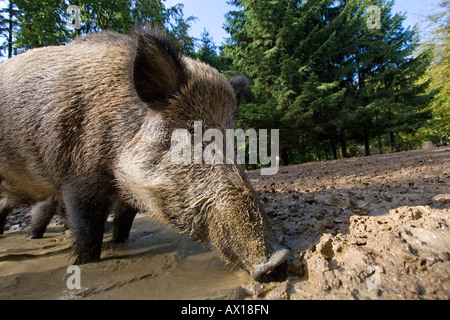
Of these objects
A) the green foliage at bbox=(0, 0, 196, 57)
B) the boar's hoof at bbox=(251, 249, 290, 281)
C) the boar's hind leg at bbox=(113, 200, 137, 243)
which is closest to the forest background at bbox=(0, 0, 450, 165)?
the green foliage at bbox=(0, 0, 196, 57)

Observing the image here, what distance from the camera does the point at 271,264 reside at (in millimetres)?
1532

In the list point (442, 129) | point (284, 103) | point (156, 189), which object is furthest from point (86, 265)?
point (442, 129)

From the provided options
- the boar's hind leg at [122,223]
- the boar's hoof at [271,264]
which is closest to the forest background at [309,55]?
the boar's hind leg at [122,223]

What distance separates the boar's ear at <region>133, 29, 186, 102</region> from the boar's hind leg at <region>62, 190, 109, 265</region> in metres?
1.08

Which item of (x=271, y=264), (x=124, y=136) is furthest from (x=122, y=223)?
(x=271, y=264)

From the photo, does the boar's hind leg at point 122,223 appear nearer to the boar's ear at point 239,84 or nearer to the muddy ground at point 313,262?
the muddy ground at point 313,262

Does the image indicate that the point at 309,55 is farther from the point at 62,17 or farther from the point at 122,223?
the point at 122,223

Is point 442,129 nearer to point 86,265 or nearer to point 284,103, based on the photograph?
point 284,103

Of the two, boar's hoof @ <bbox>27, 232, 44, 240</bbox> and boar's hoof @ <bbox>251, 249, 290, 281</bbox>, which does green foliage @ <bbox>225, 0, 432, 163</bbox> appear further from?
Result: boar's hoof @ <bbox>251, 249, 290, 281</bbox>

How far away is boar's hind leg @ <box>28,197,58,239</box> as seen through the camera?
13.0 feet

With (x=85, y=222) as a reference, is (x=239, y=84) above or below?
above

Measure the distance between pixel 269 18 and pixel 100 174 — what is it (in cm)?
1545

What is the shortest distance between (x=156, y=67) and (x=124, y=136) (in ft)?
2.20

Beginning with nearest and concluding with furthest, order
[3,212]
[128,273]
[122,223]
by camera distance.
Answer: [128,273] < [122,223] < [3,212]
